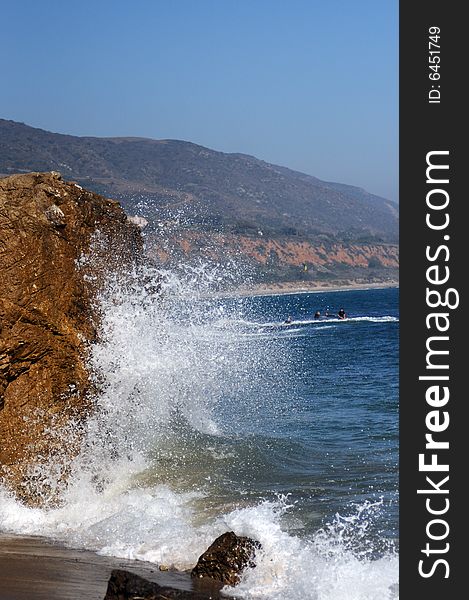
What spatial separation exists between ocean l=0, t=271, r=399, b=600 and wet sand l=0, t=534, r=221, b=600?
227 millimetres

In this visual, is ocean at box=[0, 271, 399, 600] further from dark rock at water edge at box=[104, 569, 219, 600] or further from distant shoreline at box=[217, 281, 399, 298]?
distant shoreline at box=[217, 281, 399, 298]

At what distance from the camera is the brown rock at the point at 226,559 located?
25.6ft

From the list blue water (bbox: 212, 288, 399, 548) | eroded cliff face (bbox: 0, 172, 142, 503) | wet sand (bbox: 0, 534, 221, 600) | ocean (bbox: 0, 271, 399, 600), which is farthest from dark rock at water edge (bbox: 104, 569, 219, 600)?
eroded cliff face (bbox: 0, 172, 142, 503)

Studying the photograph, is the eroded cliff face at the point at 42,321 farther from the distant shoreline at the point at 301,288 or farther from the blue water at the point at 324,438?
the distant shoreline at the point at 301,288

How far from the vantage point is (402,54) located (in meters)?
8.03

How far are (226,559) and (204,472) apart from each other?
14.3 ft

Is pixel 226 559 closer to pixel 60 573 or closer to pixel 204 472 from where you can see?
pixel 60 573

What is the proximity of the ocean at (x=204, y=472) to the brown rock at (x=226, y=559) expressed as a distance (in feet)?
0.32

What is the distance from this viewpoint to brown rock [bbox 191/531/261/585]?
7789 millimetres

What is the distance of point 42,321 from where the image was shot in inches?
397

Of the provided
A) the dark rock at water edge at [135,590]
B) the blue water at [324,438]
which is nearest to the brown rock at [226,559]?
the dark rock at water edge at [135,590]

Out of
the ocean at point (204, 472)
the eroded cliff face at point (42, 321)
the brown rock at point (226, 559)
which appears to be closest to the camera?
the brown rock at point (226, 559)

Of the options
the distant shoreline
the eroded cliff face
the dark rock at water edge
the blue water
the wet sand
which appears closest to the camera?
the dark rock at water edge

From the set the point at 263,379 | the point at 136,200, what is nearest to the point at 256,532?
the point at 263,379
